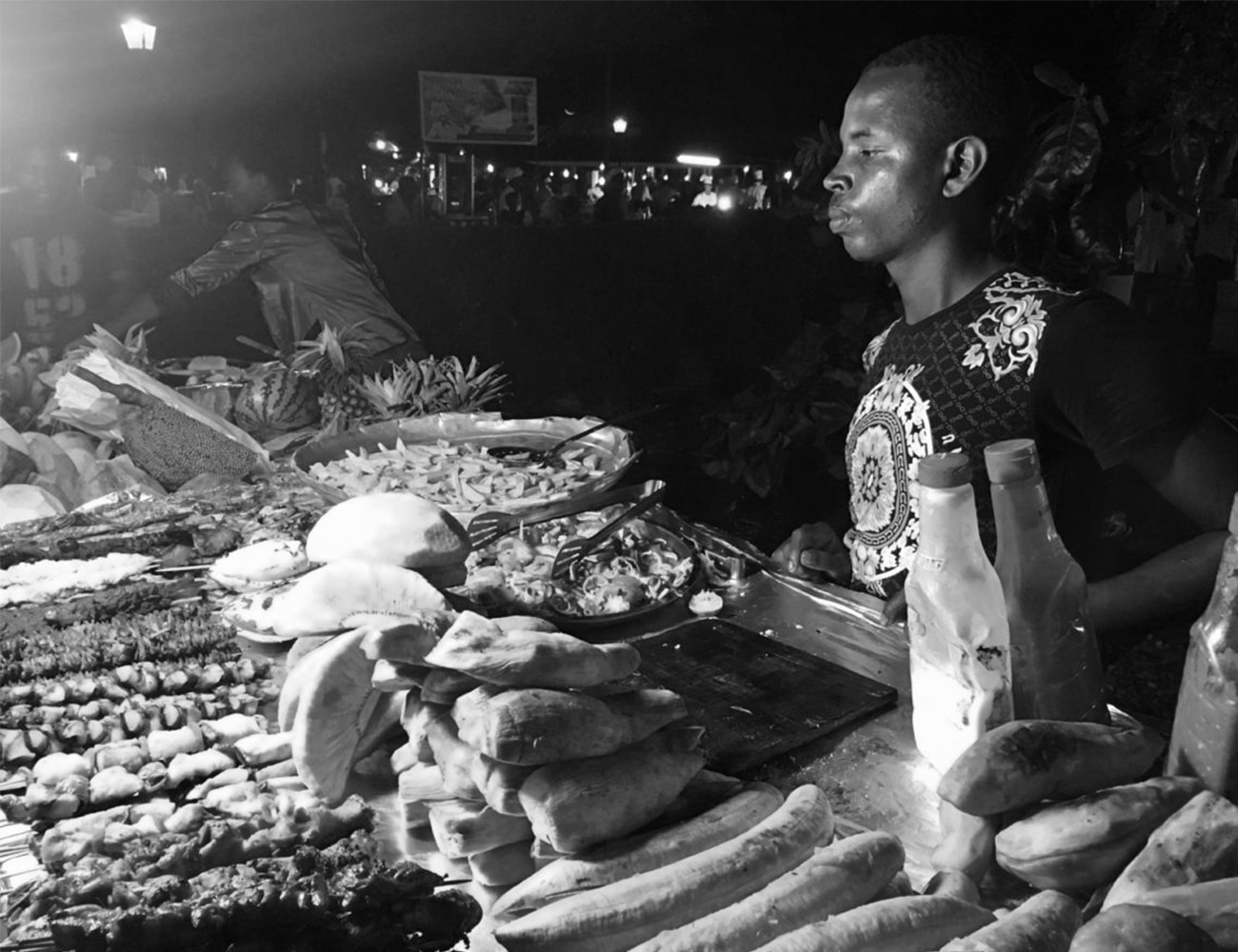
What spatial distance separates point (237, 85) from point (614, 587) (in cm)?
772

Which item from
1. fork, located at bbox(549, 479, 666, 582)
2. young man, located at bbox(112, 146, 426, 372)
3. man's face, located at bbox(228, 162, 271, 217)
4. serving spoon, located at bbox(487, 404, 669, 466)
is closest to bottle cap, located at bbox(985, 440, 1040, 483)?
fork, located at bbox(549, 479, 666, 582)

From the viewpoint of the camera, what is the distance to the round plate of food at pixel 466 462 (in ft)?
9.52

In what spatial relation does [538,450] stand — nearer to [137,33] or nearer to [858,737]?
[858,737]

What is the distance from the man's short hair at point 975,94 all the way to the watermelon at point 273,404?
370cm

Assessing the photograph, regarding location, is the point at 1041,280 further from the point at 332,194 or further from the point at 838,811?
the point at 332,194

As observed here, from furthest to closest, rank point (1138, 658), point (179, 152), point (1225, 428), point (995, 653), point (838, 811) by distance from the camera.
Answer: point (179, 152)
point (1138, 658)
point (1225, 428)
point (838, 811)
point (995, 653)

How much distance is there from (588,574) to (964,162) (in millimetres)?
1386

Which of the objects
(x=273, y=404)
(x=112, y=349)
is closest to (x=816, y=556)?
(x=273, y=404)

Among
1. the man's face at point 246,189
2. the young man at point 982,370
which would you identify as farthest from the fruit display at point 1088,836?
the man's face at point 246,189

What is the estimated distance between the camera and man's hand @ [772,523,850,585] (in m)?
2.71

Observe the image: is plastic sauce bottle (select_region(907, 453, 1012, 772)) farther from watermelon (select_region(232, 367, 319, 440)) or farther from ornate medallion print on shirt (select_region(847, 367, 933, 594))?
watermelon (select_region(232, 367, 319, 440))

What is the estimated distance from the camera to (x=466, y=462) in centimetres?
331

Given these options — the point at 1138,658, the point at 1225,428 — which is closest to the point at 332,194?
the point at 1138,658

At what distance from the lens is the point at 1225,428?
2.14 meters
